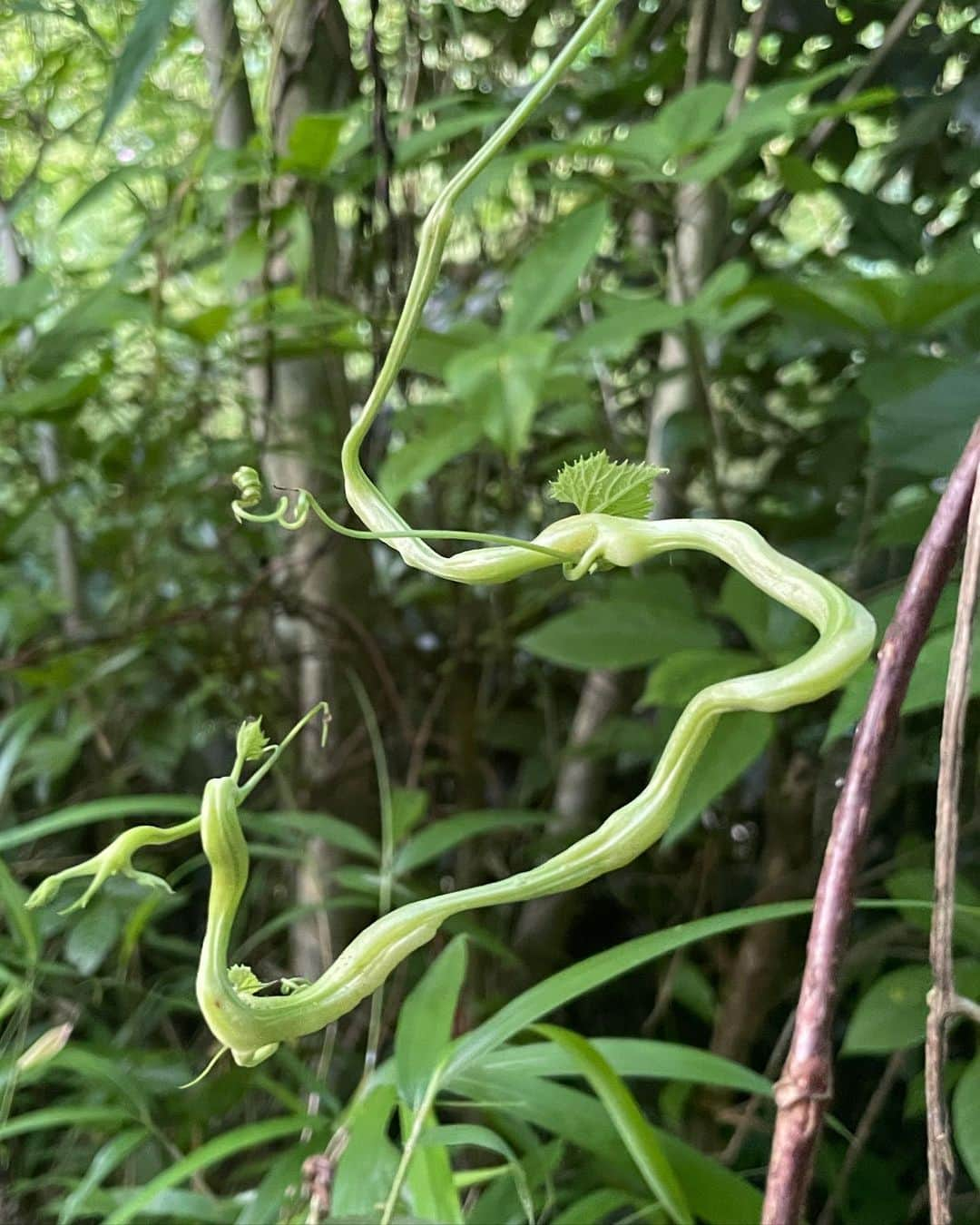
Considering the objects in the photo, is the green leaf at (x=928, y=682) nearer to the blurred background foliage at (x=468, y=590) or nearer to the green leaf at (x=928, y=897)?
the blurred background foliage at (x=468, y=590)

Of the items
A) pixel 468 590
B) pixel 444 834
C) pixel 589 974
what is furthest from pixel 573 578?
pixel 468 590

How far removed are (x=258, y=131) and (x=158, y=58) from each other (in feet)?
0.31

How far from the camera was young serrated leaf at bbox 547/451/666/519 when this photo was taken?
0.58ft

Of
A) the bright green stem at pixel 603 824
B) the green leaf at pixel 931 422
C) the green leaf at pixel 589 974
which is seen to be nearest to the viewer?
the bright green stem at pixel 603 824

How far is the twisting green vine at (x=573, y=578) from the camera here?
16cm

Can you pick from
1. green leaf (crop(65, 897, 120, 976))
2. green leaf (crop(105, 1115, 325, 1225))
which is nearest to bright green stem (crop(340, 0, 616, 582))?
green leaf (crop(105, 1115, 325, 1225))


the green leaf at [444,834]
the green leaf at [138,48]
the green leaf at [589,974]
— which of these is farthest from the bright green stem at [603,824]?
the green leaf at [444,834]

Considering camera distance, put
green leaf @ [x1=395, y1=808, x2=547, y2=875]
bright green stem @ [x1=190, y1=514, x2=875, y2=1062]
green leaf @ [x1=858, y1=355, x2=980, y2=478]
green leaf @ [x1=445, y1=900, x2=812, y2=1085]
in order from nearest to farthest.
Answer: bright green stem @ [x1=190, y1=514, x2=875, y2=1062]
green leaf @ [x1=445, y1=900, x2=812, y2=1085]
green leaf @ [x1=858, y1=355, x2=980, y2=478]
green leaf @ [x1=395, y1=808, x2=547, y2=875]

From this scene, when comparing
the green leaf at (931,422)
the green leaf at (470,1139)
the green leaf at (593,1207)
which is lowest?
the green leaf at (593,1207)

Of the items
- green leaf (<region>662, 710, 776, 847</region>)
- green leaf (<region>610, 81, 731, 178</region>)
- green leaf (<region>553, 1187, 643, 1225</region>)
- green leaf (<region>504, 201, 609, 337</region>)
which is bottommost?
green leaf (<region>553, 1187, 643, 1225</region>)

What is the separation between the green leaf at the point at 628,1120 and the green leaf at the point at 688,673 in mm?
153

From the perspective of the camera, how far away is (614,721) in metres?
0.60

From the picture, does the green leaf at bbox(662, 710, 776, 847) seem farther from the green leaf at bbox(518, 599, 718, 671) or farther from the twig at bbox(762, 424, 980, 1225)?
the twig at bbox(762, 424, 980, 1225)

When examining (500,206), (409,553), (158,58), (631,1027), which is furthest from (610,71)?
(631,1027)
